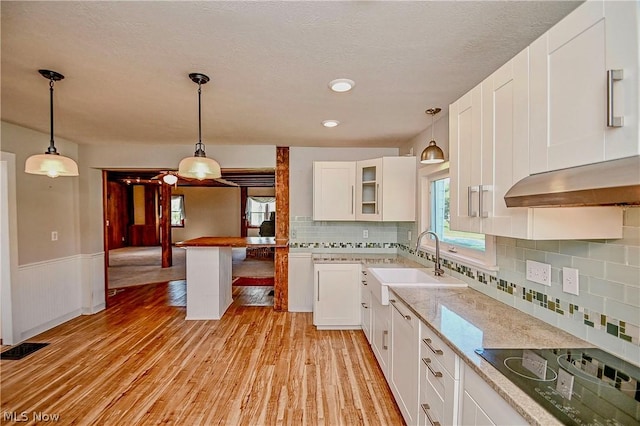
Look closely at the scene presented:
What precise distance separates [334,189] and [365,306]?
4.88 feet

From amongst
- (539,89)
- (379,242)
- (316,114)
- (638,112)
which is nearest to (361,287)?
(379,242)

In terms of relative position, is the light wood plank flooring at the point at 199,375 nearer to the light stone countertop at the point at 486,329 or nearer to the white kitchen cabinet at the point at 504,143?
the light stone countertop at the point at 486,329

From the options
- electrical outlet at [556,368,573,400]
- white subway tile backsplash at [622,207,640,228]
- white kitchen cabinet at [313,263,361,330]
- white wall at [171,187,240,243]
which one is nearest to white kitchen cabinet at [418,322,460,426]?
electrical outlet at [556,368,573,400]

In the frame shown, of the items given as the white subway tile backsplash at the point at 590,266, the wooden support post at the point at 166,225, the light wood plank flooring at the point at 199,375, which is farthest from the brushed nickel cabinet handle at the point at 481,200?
the wooden support post at the point at 166,225

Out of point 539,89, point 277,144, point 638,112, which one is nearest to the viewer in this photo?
point 638,112

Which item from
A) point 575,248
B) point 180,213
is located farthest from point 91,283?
point 180,213

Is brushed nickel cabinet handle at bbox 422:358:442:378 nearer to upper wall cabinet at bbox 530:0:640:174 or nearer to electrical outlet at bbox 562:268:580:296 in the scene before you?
electrical outlet at bbox 562:268:580:296

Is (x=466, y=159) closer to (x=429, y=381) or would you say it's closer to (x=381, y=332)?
(x=429, y=381)

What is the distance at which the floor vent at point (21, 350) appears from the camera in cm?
303

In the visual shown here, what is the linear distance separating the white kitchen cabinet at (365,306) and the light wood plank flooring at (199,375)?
0.49 feet

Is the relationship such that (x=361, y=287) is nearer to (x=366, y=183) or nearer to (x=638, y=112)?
(x=366, y=183)

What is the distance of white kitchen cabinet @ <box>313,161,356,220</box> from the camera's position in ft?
13.0

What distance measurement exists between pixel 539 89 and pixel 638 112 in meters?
0.43

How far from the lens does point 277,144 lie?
13.9ft
